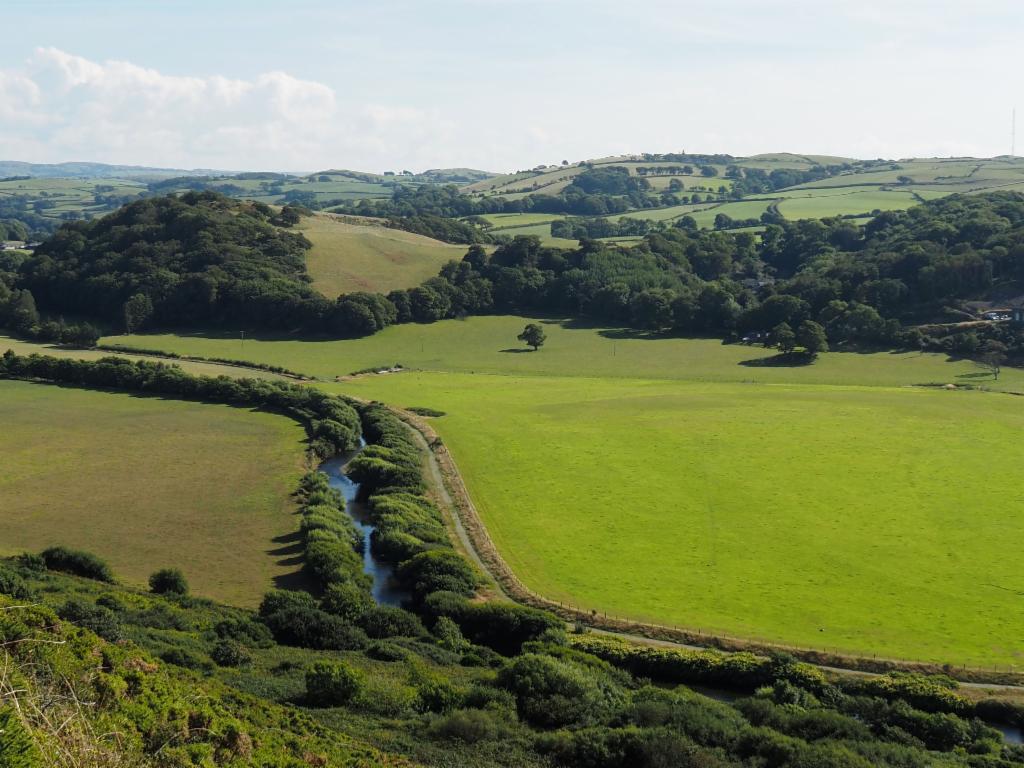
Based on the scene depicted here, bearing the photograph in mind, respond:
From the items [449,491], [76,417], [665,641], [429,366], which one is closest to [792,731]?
[665,641]

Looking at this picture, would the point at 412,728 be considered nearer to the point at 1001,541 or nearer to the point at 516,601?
the point at 516,601

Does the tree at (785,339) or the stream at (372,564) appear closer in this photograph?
the stream at (372,564)

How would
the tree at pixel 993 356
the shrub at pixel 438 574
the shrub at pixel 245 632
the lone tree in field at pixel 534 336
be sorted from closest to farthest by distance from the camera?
the shrub at pixel 245 632
the shrub at pixel 438 574
the tree at pixel 993 356
the lone tree in field at pixel 534 336

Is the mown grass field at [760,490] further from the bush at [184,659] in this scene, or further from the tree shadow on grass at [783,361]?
the bush at [184,659]

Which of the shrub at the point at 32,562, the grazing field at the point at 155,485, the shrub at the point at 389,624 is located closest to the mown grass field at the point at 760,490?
the shrub at the point at 389,624

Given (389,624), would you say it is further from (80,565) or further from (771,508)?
(771,508)

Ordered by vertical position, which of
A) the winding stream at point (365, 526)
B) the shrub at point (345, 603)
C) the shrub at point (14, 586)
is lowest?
the winding stream at point (365, 526)
